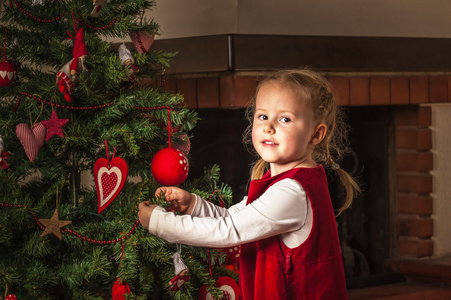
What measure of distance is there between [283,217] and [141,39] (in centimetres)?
57

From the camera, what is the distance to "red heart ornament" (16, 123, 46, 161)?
135cm

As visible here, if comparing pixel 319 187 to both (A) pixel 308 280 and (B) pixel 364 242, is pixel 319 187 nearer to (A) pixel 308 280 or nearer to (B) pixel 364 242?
(A) pixel 308 280

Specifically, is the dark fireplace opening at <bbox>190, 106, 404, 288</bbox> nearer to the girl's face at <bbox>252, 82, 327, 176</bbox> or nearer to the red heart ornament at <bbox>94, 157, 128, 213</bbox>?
the girl's face at <bbox>252, 82, 327, 176</bbox>

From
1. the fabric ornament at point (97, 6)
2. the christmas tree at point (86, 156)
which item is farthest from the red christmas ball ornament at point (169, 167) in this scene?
the fabric ornament at point (97, 6)

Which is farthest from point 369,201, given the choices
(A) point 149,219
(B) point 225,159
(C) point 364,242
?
(A) point 149,219

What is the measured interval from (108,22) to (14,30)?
0.75 ft

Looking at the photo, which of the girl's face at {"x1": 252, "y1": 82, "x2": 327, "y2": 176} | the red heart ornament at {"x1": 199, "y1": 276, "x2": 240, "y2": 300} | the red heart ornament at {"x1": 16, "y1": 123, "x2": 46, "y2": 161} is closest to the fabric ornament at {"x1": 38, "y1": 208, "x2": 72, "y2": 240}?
the red heart ornament at {"x1": 16, "y1": 123, "x2": 46, "y2": 161}

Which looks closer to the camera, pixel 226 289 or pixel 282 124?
pixel 282 124

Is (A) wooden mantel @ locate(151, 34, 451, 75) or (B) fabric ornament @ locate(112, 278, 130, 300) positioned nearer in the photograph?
(B) fabric ornament @ locate(112, 278, 130, 300)

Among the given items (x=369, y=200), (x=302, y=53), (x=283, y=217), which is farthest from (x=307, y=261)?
(x=369, y=200)

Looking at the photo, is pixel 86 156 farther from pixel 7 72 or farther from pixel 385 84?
pixel 385 84

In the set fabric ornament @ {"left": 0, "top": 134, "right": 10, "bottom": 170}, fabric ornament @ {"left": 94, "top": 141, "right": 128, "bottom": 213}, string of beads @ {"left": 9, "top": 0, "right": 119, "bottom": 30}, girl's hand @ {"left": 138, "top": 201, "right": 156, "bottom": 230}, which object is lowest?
girl's hand @ {"left": 138, "top": 201, "right": 156, "bottom": 230}

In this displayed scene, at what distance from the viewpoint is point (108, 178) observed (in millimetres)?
1377

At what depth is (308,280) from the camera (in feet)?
4.22
